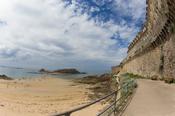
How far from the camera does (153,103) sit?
39.2 feet

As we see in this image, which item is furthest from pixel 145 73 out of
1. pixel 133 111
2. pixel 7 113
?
pixel 133 111

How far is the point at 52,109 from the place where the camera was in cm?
2162

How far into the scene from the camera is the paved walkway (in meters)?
10.2

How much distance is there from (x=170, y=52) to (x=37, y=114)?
29.7 ft

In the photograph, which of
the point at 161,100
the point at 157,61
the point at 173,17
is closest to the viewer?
the point at 161,100

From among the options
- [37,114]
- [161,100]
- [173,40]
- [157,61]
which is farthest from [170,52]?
[37,114]

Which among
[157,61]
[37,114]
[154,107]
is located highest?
[157,61]

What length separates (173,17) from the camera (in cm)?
1847

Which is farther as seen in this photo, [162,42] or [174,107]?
[162,42]

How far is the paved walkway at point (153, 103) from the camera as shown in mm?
10164

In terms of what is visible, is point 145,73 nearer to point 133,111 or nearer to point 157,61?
point 157,61

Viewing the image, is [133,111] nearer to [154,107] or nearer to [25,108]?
[154,107]

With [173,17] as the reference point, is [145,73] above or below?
below

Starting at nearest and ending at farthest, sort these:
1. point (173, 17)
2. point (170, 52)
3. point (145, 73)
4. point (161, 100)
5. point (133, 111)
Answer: point (133, 111), point (161, 100), point (173, 17), point (170, 52), point (145, 73)
